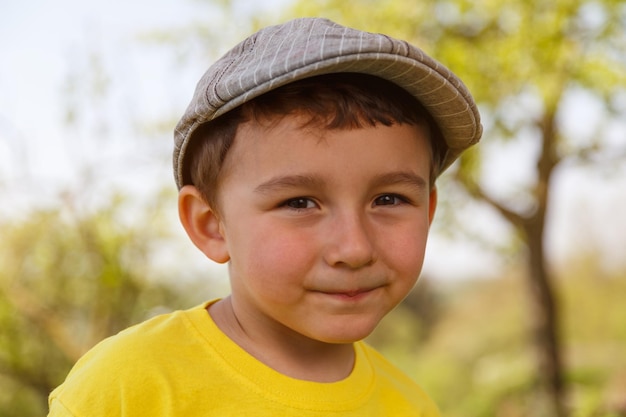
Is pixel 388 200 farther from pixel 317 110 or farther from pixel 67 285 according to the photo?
pixel 67 285

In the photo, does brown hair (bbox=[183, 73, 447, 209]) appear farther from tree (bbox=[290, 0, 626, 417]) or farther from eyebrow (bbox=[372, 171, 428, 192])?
tree (bbox=[290, 0, 626, 417])

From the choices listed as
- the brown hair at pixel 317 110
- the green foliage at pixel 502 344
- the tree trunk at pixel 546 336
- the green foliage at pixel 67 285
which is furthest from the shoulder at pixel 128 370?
the green foliage at pixel 502 344

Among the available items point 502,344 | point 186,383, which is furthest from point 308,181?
point 502,344

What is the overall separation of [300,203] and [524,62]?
558 cm

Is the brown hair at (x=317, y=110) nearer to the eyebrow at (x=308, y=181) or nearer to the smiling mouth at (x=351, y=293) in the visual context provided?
the eyebrow at (x=308, y=181)

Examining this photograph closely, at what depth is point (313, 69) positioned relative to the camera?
5.11ft

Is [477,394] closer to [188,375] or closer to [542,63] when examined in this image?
[542,63]

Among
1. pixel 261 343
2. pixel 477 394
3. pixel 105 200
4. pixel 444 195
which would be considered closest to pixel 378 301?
pixel 261 343

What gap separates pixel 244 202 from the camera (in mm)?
1685

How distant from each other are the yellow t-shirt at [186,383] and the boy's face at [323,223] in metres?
0.14

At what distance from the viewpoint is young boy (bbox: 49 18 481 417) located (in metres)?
1.59

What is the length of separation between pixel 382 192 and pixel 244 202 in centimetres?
30

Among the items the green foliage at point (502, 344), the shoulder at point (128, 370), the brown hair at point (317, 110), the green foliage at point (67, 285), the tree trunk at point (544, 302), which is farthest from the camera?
the green foliage at point (502, 344)

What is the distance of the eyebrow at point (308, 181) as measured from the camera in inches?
62.9
